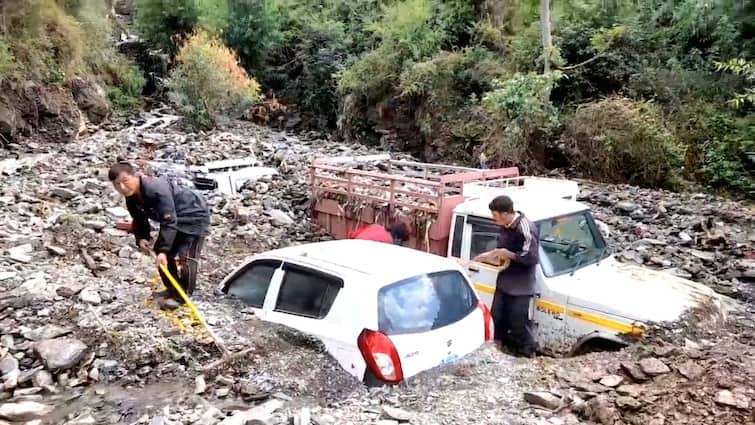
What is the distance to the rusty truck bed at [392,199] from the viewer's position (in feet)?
23.4

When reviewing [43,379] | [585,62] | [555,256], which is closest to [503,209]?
[555,256]

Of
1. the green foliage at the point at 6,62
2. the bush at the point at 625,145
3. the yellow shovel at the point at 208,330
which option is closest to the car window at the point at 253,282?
the yellow shovel at the point at 208,330

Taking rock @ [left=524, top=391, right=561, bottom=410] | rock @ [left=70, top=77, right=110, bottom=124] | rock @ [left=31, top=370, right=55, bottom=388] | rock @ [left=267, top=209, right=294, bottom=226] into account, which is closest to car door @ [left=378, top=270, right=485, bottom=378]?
rock @ [left=524, top=391, right=561, bottom=410]

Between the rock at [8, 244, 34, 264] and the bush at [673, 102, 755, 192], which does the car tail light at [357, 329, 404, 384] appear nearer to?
the rock at [8, 244, 34, 264]

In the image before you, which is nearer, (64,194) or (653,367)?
(653,367)

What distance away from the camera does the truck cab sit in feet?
18.0

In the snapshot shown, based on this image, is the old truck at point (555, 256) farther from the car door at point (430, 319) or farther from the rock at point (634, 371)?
the car door at point (430, 319)

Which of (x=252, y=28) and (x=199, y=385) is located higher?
(x=252, y=28)

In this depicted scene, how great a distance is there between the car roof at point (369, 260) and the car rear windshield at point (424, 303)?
0.07 metres

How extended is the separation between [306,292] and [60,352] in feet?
6.29

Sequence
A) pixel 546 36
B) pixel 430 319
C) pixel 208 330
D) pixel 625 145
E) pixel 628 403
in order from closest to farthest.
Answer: pixel 628 403
pixel 430 319
pixel 208 330
pixel 625 145
pixel 546 36

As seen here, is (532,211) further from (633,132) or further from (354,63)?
(354,63)

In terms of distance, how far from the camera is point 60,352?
482 centimetres

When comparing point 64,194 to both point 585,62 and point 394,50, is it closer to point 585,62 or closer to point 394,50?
point 585,62
